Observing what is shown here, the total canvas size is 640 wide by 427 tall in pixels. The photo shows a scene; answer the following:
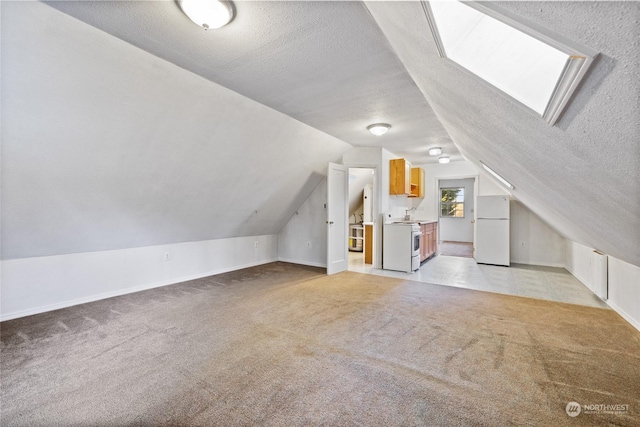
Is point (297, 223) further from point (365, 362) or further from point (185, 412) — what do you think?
point (185, 412)

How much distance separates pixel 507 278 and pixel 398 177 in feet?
8.85

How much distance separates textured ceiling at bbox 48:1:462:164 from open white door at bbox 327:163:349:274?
1667 mm

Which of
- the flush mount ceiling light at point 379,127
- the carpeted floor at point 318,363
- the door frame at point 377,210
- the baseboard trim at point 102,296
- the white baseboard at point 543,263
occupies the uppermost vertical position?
the flush mount ceiling light at point 379,127

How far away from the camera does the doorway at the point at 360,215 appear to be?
6.18m

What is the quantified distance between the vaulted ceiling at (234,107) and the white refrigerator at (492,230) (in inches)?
112

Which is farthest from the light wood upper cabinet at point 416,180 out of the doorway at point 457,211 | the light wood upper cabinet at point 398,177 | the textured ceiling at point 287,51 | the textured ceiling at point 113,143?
the textured ceiling at point 287,51

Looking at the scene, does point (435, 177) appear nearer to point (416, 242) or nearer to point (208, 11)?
point (416, 242)

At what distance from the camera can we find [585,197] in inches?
67.4

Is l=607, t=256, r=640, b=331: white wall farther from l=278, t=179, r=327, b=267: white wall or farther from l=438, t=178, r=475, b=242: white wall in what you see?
l=438, t=178, r=475, b=242: white wall

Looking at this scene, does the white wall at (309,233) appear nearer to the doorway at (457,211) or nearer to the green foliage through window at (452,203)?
the doorway at (457,211)

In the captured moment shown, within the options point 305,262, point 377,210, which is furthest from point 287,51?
point 305,262

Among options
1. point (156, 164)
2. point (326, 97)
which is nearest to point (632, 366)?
point (326, 97)

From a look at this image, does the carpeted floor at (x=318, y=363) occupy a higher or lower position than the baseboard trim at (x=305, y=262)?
lower

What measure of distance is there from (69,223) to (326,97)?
3.29m
